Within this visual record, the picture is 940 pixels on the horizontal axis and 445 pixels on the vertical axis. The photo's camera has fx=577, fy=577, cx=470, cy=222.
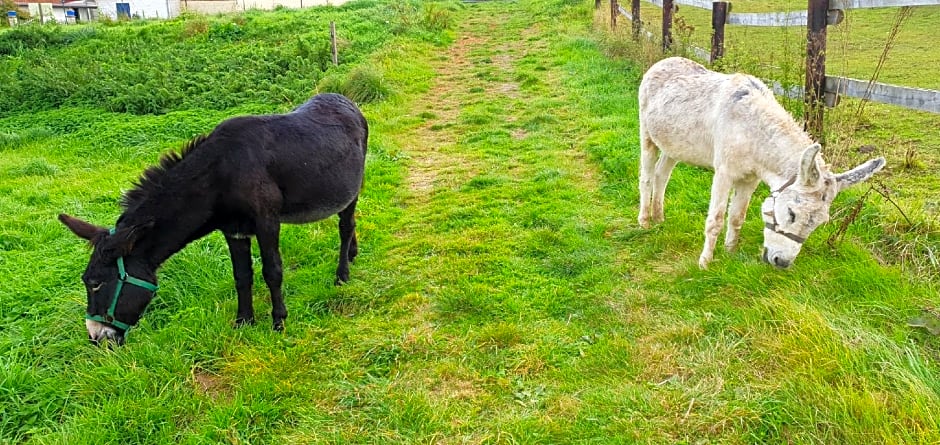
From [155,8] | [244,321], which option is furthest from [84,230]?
[155,8]

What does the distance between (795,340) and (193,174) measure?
151 inches

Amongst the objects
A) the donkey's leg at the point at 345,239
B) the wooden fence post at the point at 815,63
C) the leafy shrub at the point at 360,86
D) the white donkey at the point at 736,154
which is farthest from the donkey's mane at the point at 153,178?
the leafy shrub at the point at 360,86

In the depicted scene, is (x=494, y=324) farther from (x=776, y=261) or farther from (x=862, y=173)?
(x=862, y=173)

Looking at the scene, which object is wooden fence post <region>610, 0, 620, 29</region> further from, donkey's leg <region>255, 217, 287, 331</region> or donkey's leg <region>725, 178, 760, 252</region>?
donkey's leg <region>255, 217, 287, 331</region>

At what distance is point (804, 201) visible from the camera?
3.71m

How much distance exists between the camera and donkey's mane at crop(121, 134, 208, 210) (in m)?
3.87

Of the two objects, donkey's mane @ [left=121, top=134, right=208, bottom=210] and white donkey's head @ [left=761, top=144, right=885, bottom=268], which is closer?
white donkey's head @ [left=761, top=144, right=885, bottom=268]

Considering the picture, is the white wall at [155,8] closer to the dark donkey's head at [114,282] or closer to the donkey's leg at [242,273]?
the donkey's leg at [242,273]

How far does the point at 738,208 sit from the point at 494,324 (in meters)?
2.18

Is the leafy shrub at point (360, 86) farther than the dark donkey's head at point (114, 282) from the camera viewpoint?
Yes

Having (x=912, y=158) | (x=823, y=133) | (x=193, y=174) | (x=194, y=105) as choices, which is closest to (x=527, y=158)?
(x=823, y=133)

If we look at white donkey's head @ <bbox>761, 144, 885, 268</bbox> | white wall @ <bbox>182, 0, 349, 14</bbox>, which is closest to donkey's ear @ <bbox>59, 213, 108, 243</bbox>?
white donkey's head @ <bbox>761, 144, 885, 268</bbox>

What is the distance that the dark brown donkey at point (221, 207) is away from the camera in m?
3.70

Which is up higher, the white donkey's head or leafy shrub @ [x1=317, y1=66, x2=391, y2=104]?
leafy shrub @ [x1=317, y1=66, x2=391, y2=104]
